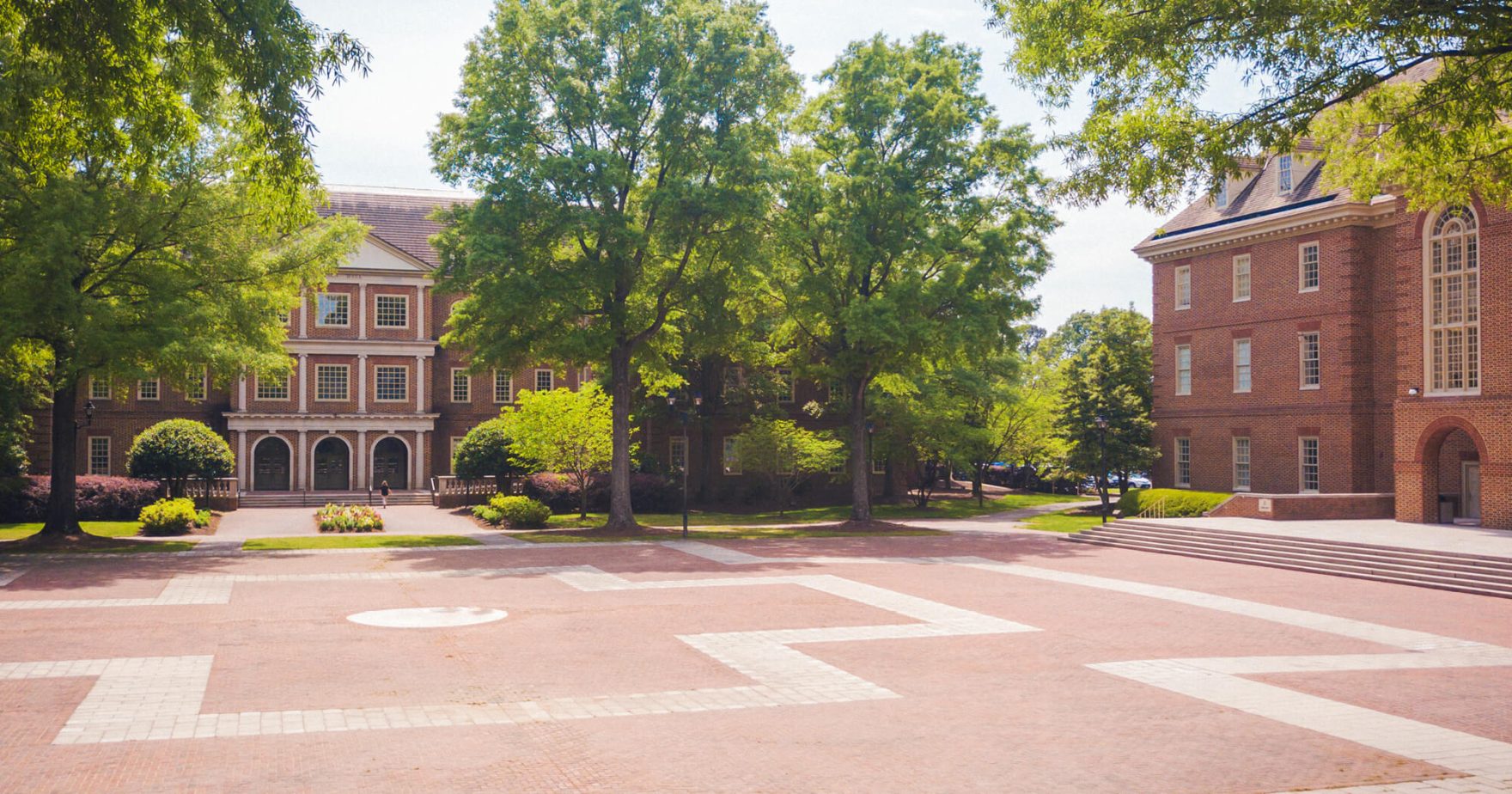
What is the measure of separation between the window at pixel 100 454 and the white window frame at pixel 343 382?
27.5 ft

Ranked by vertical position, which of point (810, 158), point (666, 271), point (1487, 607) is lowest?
point (1487, 607)

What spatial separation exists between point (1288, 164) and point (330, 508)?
115ft

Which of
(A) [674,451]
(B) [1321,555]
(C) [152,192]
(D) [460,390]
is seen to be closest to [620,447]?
(C) [152,192]

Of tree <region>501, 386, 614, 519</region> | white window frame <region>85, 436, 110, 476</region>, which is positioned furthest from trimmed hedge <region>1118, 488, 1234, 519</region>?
white window frame <region>85, 436, 110, 476</region>

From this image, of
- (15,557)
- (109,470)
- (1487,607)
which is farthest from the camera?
(109,470)

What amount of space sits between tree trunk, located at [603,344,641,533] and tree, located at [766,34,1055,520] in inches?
209

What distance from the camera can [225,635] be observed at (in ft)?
45.3

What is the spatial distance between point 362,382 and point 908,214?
27.5 meters

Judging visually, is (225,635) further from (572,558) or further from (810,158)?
(810,158)

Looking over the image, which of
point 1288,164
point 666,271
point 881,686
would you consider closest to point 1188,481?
point 1288,164

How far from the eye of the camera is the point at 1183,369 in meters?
43.7

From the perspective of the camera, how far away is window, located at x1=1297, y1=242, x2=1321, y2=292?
127ft

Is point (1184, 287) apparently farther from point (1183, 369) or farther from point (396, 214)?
point (396, 214)

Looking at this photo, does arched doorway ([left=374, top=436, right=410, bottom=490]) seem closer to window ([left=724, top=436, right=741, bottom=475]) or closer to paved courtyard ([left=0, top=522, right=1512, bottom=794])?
window ([left=724, top=436, right=741, bottom=475])
